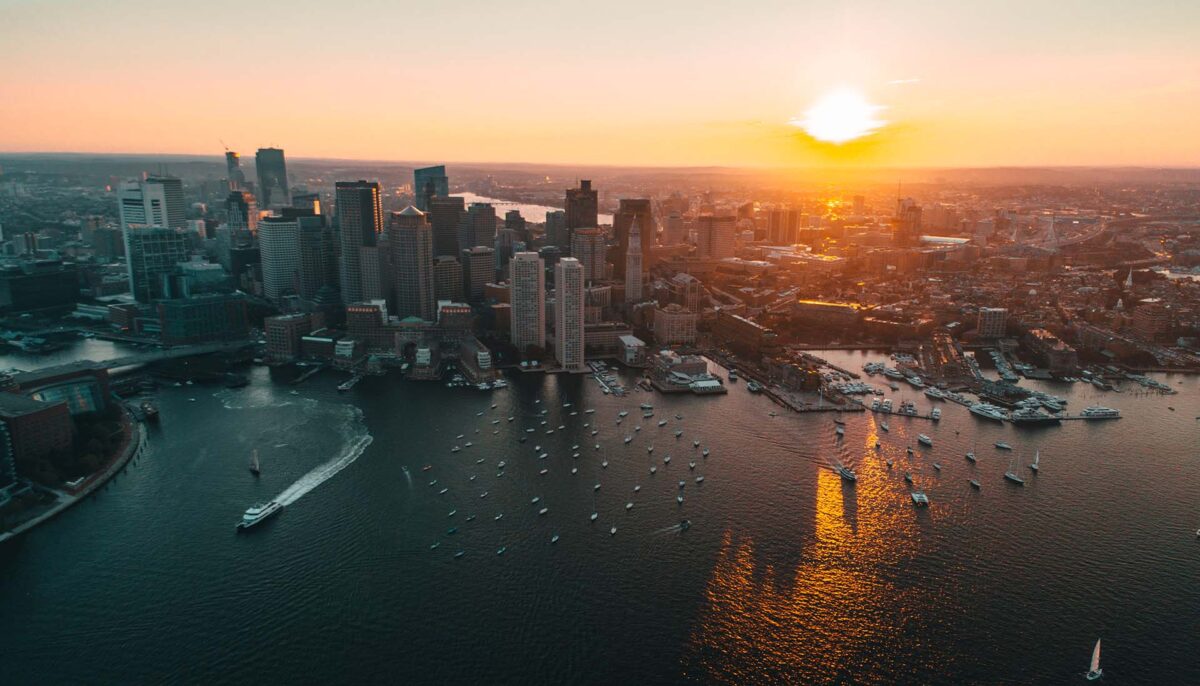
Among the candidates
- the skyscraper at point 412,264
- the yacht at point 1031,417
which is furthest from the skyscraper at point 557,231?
the yacht at point 1031,417

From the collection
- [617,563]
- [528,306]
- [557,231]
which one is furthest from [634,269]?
[617,563]

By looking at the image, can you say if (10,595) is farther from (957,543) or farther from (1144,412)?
(1144,412)

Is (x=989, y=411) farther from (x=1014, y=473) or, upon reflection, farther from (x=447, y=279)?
(x=447, y=279)

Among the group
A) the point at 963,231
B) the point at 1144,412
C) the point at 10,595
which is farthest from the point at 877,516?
the point at 963,231

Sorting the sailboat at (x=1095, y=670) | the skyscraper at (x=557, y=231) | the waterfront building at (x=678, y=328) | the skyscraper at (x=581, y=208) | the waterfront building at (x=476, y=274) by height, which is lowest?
the sailboat at (x=1095, y=670)

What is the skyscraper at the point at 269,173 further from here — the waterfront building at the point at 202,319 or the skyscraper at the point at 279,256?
the waterfront building at the point at 202,319

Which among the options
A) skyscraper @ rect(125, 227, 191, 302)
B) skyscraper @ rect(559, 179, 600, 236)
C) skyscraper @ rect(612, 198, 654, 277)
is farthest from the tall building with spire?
skyscraper @ rect(125, 227, 191, 302)
